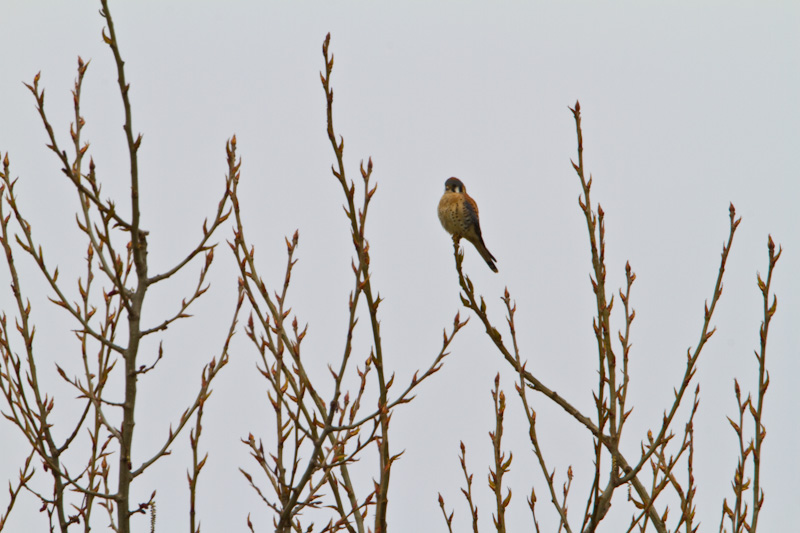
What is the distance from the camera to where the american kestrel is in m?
8.03

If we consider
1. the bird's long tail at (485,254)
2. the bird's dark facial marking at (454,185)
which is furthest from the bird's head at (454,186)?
the bird's long tail at (485,254)

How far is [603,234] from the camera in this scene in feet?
10.6

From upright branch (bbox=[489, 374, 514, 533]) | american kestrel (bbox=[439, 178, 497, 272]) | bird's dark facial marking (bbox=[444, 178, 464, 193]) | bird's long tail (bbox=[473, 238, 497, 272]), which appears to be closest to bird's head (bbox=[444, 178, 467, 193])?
bird's dark facial marking (bbox=[444, 178, 464, 193])

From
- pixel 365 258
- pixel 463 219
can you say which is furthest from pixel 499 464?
pixel 463 219

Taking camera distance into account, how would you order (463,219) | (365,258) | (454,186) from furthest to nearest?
(454,186)
(463,219)
(365,258)

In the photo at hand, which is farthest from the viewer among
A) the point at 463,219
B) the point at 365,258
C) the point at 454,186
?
the point at 454,186

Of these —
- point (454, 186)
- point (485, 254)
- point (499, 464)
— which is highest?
point (454, 186)

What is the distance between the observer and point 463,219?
8031 millimetres

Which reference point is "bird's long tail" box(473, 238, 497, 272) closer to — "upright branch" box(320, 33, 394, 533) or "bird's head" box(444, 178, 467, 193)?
"bird's head" box(444, 178, 467, 193)

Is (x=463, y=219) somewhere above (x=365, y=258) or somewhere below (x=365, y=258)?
above

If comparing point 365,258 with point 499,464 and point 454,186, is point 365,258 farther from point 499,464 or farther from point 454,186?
point 454,186

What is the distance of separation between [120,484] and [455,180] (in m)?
6.26

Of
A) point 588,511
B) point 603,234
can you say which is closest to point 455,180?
point 603,234

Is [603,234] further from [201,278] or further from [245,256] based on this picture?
[201,278]
